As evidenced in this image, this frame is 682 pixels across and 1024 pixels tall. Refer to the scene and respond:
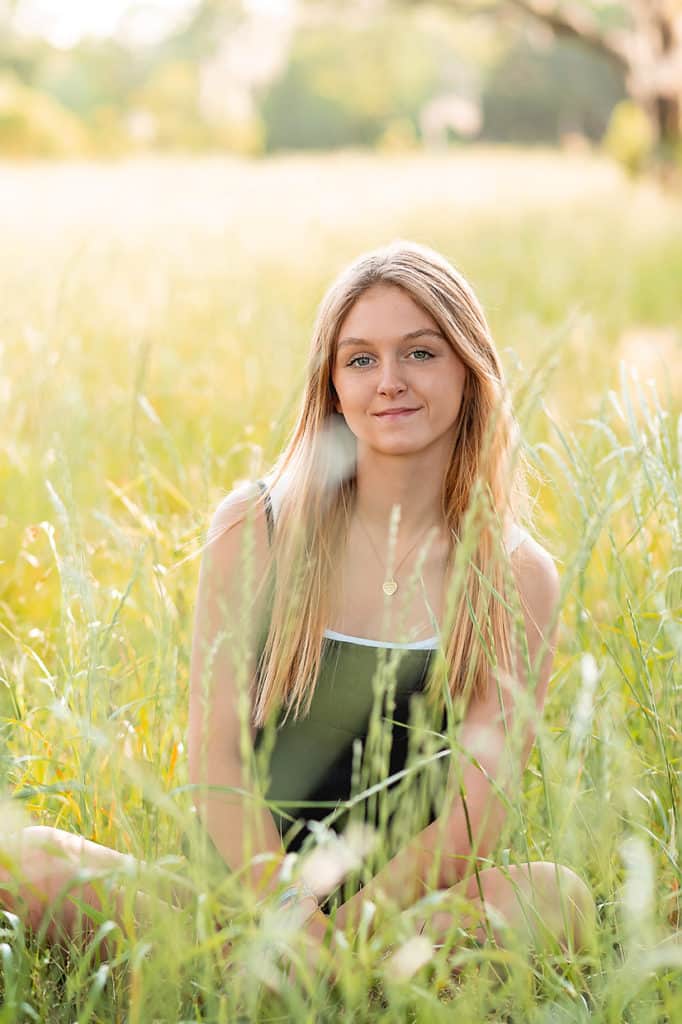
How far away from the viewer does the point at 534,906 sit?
4.26 ft

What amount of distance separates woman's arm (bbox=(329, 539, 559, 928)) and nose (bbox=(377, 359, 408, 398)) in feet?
0.91

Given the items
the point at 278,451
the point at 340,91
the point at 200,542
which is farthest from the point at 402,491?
the point at 340,91

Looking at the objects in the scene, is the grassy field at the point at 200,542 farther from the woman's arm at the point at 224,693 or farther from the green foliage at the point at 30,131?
the green foliage at the point at 30,131

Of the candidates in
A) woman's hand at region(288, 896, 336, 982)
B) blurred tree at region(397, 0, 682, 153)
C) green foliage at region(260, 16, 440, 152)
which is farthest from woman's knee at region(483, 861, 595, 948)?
green foliage at region(260, 16, 440, 152)

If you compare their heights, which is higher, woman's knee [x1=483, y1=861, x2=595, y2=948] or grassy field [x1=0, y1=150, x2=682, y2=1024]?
grassy field [x1=0, y1=150, x2=682, y2=1024]

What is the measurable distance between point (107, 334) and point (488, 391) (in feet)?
9.11

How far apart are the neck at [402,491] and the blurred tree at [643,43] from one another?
1145cm

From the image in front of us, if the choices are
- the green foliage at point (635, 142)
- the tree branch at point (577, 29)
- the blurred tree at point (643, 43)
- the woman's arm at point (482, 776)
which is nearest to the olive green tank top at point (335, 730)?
the woman's arm at point (482, 776)

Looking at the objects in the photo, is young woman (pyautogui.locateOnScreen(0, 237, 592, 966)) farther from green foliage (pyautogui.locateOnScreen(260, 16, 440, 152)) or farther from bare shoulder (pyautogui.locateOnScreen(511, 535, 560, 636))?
green foliage (pyautogui.locateOnScreen(260, 16, 440, 152))

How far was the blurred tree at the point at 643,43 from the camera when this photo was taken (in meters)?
12.2

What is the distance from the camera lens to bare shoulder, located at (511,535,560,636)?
1689mm

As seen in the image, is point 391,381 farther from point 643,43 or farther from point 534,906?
point 643,43

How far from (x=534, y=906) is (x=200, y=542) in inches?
38.4

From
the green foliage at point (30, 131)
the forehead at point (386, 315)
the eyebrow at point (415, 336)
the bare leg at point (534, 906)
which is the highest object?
the green foliage at point (30, 131)
